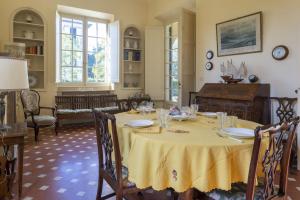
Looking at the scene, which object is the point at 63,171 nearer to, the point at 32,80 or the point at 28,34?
the point at 32,80

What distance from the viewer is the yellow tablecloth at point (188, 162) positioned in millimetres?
1440

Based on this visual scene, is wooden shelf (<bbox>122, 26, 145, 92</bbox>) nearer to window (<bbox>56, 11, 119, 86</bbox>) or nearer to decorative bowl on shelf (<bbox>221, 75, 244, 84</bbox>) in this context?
window (<bbox>56, 11, 119, 86</bbox>)

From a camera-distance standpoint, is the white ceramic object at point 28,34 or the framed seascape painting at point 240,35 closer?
the framed seascape painting at point 240,35

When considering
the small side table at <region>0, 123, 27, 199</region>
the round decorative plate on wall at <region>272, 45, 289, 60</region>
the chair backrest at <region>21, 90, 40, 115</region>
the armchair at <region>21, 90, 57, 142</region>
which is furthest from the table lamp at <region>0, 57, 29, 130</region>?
the round decorative plate on wall at <region>272, 45, 289, 60</region>

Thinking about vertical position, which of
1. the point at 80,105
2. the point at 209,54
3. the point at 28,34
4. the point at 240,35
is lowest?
the point at 80,105

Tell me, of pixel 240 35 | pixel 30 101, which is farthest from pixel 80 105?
pixel 240 35

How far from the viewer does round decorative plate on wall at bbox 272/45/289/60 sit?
3498mm

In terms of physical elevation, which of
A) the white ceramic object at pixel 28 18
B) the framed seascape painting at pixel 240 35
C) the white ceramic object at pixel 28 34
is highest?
the white ceramic object at pixel 28 18

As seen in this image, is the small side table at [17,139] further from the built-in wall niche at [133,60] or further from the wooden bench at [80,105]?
the built-in wall niche at [133,60]

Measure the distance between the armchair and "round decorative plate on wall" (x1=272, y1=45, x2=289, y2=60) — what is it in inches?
157

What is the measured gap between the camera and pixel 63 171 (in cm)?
296

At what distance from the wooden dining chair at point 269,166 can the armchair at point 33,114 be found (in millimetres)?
3666

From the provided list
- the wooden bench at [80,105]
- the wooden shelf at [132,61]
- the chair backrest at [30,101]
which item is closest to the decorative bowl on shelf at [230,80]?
the wooden bench at [80,105]

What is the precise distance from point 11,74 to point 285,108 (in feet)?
11.3
